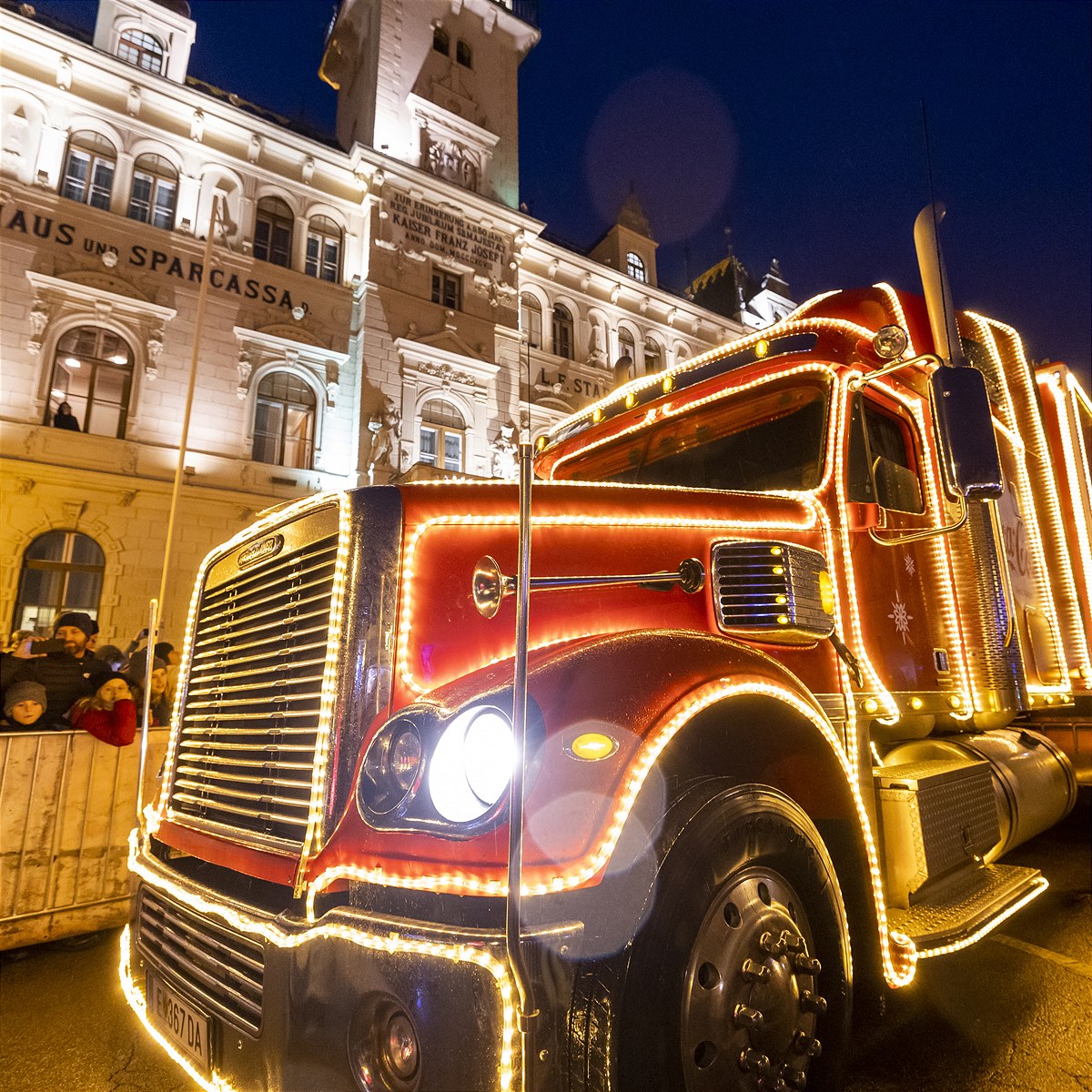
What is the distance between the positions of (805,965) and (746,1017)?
294 millimetres

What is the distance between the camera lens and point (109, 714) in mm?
4934

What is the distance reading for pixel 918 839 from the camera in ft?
9.47

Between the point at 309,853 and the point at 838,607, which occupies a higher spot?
the point at 838,607

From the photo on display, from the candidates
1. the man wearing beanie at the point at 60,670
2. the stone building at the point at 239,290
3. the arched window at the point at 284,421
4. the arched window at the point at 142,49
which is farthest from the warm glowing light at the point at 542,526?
the arched window at the point at 142,49

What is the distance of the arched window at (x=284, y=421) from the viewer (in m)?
16.0

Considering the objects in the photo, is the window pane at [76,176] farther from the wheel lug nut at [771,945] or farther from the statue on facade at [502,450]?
the wheel lug nut at [771,945]

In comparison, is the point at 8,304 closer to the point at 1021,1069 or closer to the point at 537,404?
the point at 537,404

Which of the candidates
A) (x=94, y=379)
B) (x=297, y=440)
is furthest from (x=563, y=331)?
(x=94, y=379)

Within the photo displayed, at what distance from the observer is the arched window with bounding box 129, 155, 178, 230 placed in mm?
15492

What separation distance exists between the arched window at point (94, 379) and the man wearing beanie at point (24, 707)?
10668 millimetres

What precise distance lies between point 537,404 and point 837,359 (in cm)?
1739

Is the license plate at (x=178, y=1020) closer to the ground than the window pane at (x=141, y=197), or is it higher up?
closer to the ground

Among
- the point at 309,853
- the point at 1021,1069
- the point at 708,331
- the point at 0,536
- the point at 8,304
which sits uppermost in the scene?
the point at 708,331

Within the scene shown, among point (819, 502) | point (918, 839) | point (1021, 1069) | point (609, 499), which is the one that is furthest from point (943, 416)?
point (1021, 1069)
